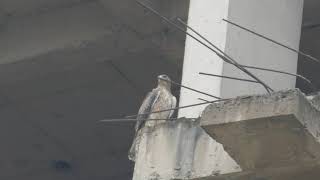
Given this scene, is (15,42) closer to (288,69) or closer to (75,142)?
(75,142)

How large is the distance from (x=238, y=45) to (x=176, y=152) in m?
1.99

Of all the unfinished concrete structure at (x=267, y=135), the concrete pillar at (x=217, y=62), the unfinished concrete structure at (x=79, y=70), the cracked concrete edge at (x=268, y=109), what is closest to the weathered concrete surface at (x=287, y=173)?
the unfinished concrete structure at (x=267, y=135)

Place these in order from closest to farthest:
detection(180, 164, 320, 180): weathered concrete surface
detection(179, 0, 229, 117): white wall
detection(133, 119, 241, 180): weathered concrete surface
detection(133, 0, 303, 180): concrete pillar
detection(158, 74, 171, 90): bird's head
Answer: detection(180, 164, 320, 180): weathered concrete surface, detection(133, 119, 241, 180): weathered concrete surface, detection(133, 0, 303, 180): concrete pillar, detection(179, 0, 229, 117): white wall, detection(158, 74, 171, 90): bird's head

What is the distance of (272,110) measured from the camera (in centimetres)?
734

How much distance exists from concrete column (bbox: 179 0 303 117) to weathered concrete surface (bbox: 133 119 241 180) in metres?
1.28

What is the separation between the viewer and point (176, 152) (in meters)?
8.42

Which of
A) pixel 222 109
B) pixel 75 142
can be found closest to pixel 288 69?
pixel 222 109

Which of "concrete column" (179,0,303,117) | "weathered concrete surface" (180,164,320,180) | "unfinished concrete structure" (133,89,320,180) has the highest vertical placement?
"concrete column" (179,0,303,117)

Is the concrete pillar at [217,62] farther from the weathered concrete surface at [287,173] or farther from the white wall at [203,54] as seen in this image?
the weathered concrete surface at [287,173]

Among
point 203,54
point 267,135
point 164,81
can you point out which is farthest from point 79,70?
point 267,135

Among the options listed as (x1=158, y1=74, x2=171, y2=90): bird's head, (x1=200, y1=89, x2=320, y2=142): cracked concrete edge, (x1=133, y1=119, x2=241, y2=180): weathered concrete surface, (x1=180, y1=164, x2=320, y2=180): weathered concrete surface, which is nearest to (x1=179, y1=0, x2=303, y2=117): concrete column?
(x1=158, y1=74, x2=171, y2=90): bird's head

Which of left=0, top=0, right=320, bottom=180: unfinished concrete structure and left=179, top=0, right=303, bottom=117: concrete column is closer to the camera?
left=179, top=0, right=303, bottom=117: concrete column

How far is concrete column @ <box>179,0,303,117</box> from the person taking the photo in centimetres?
1001

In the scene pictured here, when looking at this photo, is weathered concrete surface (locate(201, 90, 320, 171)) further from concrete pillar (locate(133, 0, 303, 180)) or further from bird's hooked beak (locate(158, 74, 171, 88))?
bird's hooked beak (locate(158, 74, 171, 88))
